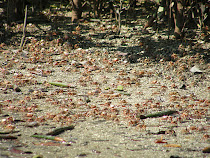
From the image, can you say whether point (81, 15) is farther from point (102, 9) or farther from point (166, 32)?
point (166, 32)

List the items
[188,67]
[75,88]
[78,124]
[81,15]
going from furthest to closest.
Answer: [81,15] < [188,67] < [75,88] < [78,124]

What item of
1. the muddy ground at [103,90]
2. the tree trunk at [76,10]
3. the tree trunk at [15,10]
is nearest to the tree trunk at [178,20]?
the muddy ground at [103,90]

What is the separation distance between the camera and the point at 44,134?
2326 mm

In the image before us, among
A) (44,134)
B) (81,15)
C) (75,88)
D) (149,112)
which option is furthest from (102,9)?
(44,134)

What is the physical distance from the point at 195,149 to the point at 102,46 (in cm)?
365

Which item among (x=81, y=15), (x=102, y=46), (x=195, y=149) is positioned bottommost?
(x=195, y=149)

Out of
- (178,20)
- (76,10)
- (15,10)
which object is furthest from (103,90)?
(15,10)

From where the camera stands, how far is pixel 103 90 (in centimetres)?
369

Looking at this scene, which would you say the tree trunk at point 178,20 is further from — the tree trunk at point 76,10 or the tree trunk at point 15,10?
the tree trunk at point 15,10

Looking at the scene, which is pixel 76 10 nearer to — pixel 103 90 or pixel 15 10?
pixel 15 10

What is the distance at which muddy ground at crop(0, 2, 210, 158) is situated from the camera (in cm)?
217

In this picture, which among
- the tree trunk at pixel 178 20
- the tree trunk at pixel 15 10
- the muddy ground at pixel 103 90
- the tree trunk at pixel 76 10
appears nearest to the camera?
the muddy ground at pixel 103 90

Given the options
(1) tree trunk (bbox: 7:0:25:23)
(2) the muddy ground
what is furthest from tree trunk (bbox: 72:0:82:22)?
(1) tree trunk (bbox: 7:0:25:23)

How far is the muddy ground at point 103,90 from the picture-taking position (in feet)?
7.11
